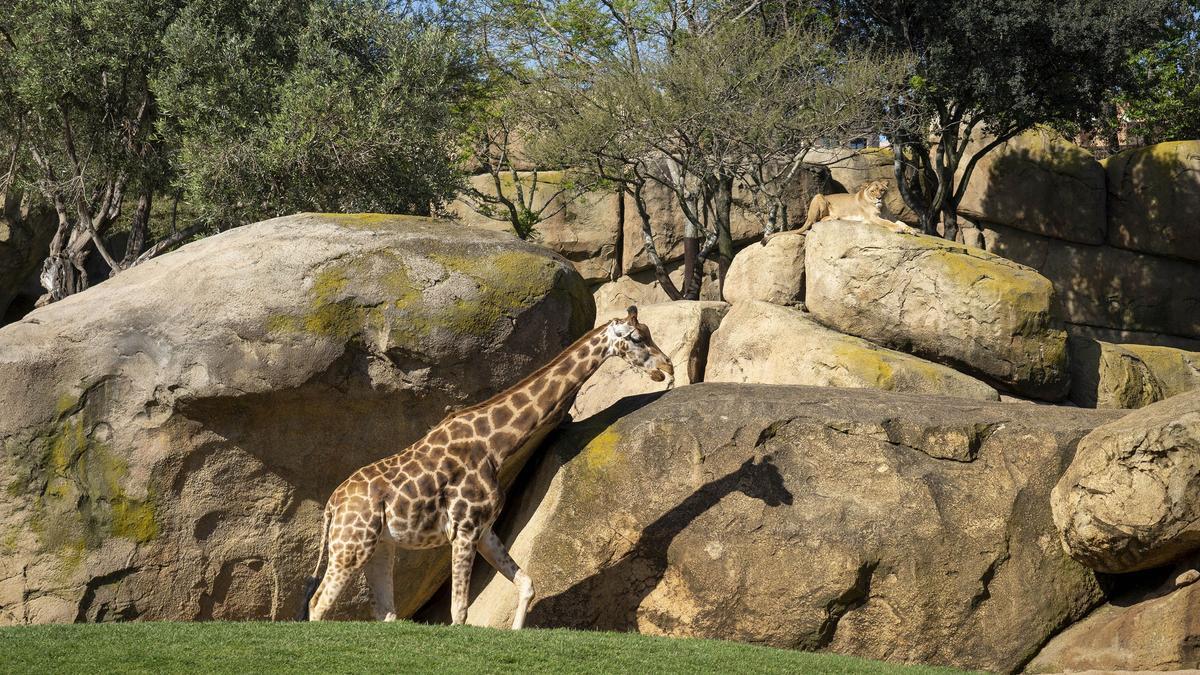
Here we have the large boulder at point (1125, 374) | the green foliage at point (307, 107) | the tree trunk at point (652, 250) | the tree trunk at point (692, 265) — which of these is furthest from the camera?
the tree trunk at point (652, 250)

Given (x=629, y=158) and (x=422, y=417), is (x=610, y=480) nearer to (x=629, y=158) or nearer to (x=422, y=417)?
(x=422, y=417)

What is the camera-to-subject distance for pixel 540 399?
1144cm

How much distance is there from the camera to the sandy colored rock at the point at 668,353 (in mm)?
17031

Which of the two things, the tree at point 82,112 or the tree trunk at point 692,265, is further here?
the tree trunk at point 692,265

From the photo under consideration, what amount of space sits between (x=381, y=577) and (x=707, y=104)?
1592 cm

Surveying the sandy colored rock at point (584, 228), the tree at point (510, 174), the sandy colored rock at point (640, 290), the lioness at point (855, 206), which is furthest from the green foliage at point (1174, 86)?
the tree at point (510, 174)

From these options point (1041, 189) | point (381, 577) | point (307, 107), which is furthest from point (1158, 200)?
point (381, 577)

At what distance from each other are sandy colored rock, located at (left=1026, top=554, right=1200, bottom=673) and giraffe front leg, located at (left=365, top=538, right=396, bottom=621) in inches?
227

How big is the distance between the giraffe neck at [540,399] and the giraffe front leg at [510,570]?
0.73m

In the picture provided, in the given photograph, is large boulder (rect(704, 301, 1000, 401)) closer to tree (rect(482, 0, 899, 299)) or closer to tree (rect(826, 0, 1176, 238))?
tree (rect(482, 0, 899, 299))

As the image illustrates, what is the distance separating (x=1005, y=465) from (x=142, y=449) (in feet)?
26.6

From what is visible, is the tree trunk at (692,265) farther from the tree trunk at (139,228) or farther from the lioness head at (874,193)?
the tree trunk at (139,228)

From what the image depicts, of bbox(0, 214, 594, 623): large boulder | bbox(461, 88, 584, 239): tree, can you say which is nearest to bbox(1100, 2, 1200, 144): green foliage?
bbox(461, 88, 584, 239): tree

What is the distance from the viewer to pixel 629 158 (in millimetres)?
27688
